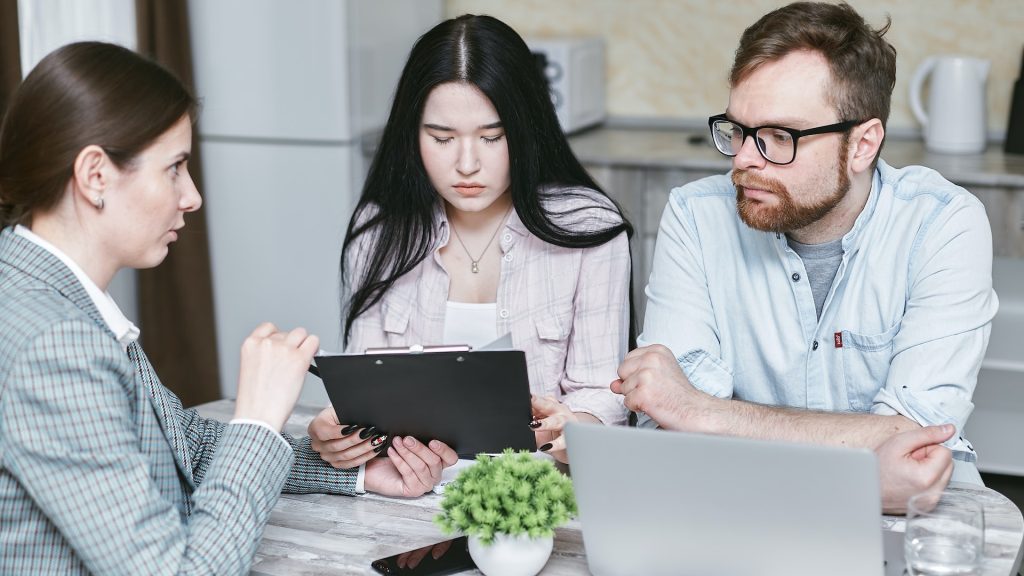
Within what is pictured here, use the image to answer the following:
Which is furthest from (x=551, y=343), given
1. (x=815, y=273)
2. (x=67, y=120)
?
(x=67, y=120)

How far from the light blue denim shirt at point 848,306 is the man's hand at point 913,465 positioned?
0.70 feet

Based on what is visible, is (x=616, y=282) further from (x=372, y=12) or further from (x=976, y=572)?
(x=372, y=12)

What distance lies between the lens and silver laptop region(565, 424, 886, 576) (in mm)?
1101

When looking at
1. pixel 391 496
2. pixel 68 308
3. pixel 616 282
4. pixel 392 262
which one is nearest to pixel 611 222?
pixel 616 282

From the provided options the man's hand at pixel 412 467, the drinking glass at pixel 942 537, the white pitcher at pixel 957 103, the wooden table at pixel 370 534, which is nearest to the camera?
the drinking glass at pixel 942 537

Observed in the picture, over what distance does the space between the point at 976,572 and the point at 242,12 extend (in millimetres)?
2818

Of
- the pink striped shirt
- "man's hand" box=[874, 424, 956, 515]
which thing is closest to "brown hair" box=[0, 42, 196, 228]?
the pink striped shirt

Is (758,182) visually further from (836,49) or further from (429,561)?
(429,561)

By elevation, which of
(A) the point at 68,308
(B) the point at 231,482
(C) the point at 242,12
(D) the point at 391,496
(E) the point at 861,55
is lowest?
(D) the point at 391,496

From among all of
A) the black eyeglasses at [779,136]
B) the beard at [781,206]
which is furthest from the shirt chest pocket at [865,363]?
the black eyeglasses at [779,136]

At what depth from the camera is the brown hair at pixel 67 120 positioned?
3.98 ft

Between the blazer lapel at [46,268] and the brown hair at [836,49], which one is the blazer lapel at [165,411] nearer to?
the blazer lapel at [46,268]

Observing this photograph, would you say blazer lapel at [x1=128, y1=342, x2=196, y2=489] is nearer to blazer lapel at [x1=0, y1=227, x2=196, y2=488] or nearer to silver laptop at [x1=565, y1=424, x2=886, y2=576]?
blazer lapel at [x1=0, y1=227, x2=196, y2=488]

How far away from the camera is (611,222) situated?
2.10 metres
